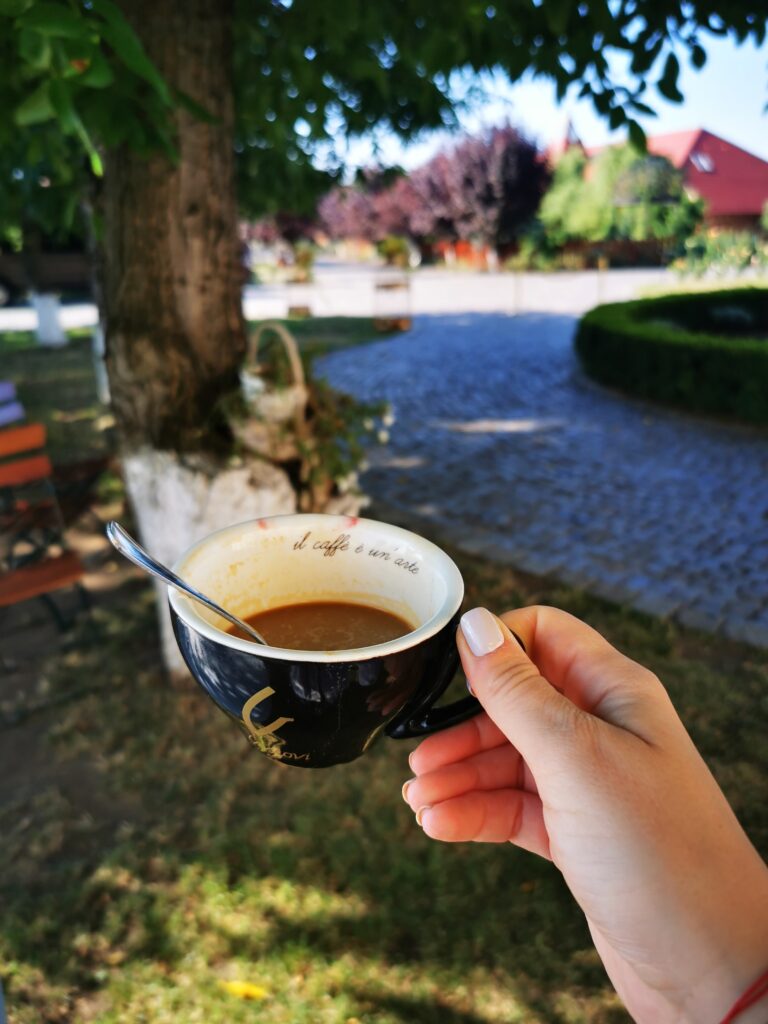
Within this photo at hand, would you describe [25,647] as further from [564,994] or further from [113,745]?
[564,994]

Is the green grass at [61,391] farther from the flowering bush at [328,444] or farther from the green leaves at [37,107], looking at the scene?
the green leaves at [37,107]

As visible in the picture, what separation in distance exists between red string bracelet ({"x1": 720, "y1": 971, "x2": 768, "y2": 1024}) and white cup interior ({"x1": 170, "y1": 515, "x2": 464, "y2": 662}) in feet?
2.23

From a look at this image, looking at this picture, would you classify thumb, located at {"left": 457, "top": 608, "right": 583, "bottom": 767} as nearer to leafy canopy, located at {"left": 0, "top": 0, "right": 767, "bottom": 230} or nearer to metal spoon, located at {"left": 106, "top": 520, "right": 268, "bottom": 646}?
metal spoon, located at {"left": 106, "top": 520, "right": 268, "bottom": 646}

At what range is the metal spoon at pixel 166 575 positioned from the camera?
1.06 meters

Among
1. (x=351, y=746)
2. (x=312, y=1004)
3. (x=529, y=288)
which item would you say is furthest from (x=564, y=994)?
(x=529, y=288)

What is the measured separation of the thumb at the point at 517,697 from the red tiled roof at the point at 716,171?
27888mm

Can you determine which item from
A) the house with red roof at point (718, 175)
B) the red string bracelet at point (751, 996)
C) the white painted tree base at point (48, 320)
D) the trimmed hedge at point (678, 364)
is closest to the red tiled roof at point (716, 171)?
the house with red roof at point (718, 175)

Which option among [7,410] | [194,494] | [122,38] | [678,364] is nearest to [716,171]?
[678,364]

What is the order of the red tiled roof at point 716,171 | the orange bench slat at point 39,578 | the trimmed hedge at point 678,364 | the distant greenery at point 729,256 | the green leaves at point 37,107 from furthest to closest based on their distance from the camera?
the red tiled roof at point 716,171 → the distant greenery at point 729,256 → the trimmed hedge at point 678,364 → the orange bench slat at point 39,578 → the green leaves at point 37,107

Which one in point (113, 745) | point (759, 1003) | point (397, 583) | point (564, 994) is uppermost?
point (397, 583)

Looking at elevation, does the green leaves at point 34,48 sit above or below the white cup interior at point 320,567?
above

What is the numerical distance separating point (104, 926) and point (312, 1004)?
0.81m

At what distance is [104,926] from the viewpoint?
2.68m

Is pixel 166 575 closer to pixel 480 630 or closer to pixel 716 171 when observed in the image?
pixel 480 630
